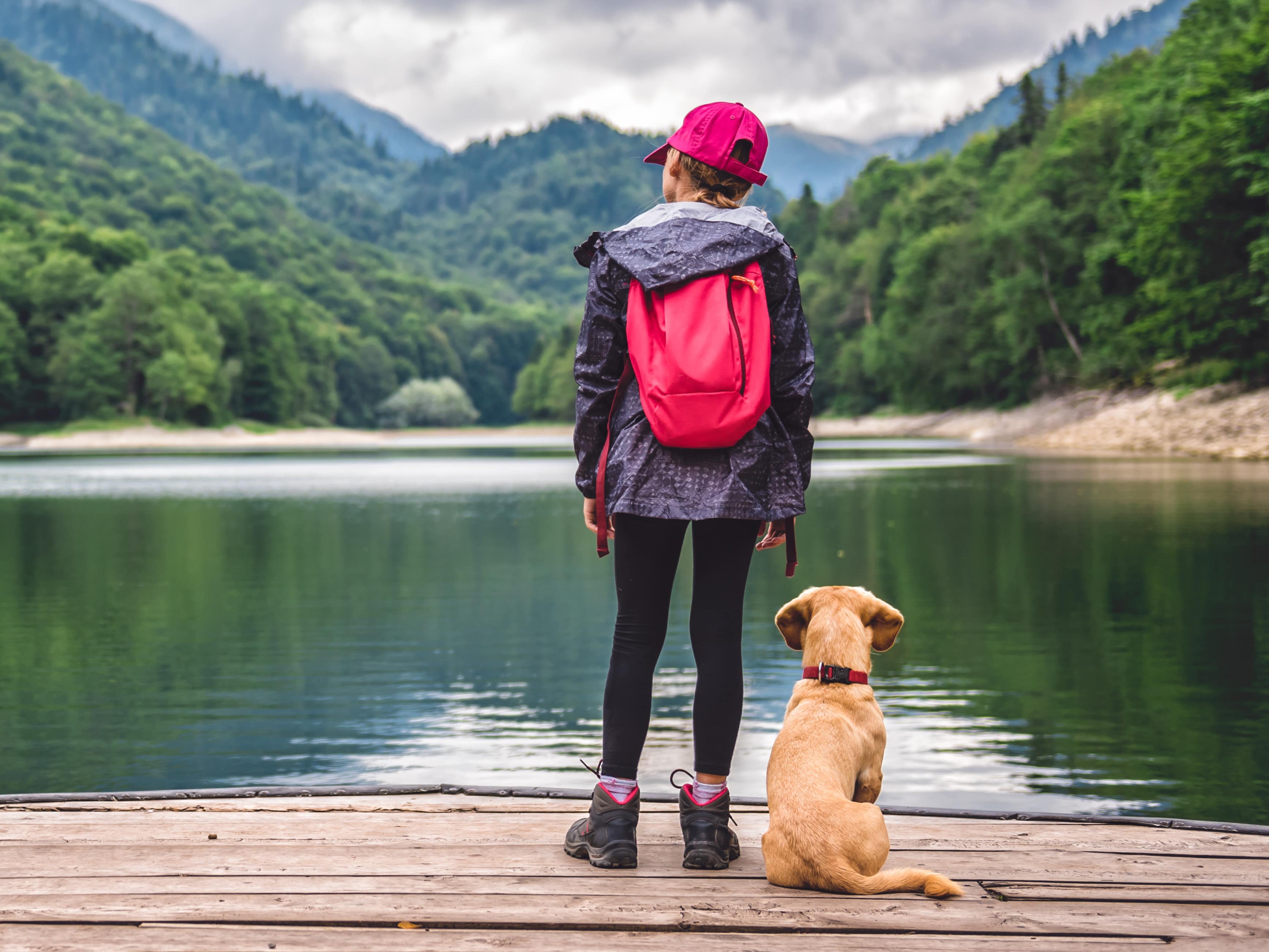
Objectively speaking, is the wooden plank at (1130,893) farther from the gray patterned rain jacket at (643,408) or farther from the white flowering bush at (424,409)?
the white flowering bush at (424,409)

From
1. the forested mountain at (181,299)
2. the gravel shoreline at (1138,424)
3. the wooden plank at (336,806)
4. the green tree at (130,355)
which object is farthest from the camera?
the forested mountain at (181,299)

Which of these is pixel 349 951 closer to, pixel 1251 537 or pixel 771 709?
pixel 771 709

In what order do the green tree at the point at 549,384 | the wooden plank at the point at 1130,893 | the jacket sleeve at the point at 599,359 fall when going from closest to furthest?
the wooden plank at the point at 1130,893
the jacket sleeve at the point at 599,359
the green tree at the point at 549,384

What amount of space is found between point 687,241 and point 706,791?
157cm

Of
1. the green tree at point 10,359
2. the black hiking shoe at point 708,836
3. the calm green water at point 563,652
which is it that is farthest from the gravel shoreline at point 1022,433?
the black hiking shoe at point 708,836

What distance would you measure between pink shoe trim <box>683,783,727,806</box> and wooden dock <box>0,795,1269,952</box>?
17 cm

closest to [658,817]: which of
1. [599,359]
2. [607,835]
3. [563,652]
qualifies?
[607,835]

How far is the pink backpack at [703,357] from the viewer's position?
3141mm

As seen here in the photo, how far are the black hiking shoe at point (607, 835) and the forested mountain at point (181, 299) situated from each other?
9153 cm

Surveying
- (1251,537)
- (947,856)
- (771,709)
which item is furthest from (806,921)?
(1251,537)

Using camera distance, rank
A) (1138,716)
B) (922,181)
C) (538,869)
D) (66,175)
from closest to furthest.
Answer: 1. (538,869)
2. (1138,716)
3. (922,181)
4. (66,175)

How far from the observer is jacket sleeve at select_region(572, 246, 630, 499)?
3338mm

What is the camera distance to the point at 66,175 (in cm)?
14438

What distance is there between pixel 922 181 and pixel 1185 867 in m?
96.1
